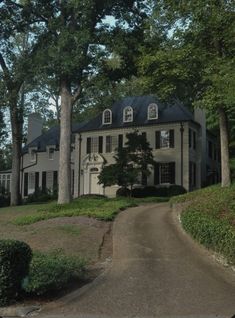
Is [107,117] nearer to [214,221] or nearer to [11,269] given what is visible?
[214,221]

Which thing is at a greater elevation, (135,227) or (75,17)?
(75,17)

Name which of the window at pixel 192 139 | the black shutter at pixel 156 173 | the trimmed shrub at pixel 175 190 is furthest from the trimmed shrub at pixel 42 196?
the window at pixel 192 139

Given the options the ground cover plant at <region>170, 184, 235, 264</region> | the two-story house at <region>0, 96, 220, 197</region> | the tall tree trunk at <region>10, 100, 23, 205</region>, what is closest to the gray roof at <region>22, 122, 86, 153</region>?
the two-story house at <region>0, 96, 220, 197</region>

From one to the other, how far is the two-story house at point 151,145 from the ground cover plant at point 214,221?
20806mm

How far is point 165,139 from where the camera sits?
43.8 m

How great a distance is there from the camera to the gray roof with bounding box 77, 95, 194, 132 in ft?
144

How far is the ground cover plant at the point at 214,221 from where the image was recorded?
1472 cm

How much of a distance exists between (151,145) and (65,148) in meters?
15.6

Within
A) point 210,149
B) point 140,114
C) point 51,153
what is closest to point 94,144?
point 140,114

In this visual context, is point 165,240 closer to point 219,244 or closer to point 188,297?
point 219,244

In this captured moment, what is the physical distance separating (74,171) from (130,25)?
2070cm

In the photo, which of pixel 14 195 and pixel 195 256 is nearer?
pixel 195 256

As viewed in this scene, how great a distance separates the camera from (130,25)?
30562 millimetres

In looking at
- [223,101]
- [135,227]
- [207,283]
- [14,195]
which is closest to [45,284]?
[207,283]
